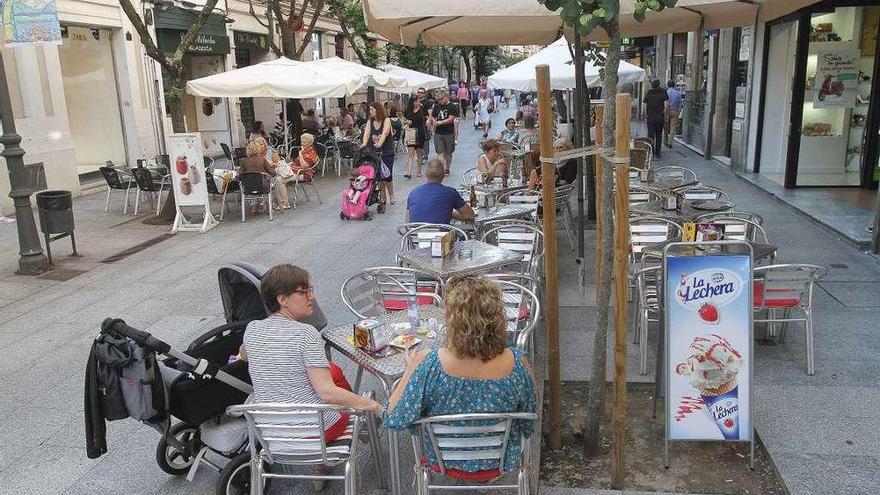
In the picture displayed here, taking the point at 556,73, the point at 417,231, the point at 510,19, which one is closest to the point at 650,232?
the point at 417,231

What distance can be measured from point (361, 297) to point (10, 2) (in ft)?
21.0

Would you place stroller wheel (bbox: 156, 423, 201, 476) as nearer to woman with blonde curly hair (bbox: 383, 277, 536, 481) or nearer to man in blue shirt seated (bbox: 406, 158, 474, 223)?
woman with blonde curly hair (bbox: 383, 277, 536, 481)

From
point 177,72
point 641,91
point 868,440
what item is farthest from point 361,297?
point 641,91

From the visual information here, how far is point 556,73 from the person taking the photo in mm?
10305

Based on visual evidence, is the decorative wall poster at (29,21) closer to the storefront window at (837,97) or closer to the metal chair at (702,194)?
the metal chair at (702,194)

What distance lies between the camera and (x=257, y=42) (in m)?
23.1

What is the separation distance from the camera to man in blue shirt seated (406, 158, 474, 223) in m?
6.81

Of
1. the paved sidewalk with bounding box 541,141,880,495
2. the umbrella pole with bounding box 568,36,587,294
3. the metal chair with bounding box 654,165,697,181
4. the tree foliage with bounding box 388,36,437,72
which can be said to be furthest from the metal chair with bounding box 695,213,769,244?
the tree foliage with bounding box 388,36,437,72

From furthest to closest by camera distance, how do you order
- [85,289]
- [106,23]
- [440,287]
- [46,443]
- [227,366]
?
[106,23] < [85,289] < [440,287] < [46,443] < [227,366]

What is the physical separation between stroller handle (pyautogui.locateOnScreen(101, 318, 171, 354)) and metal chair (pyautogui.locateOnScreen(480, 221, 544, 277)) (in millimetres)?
3439

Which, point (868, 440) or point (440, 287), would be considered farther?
point (440, 287)

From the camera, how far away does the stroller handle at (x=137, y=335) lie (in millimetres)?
3340

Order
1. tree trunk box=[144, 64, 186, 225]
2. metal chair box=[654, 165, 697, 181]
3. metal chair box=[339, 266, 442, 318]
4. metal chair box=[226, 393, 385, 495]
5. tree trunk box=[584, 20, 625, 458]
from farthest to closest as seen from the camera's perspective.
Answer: tree trunk box=[144, 64, 186, 225]
metal chair box=[654, 165, 697, 181]
metal chair box=[339, 266, 442, 318]
tree trunk box=[584, 20, 625, 458]
metal chair box=[226, 393, 385, 495]

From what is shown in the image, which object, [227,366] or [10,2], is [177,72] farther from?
[227,366]
